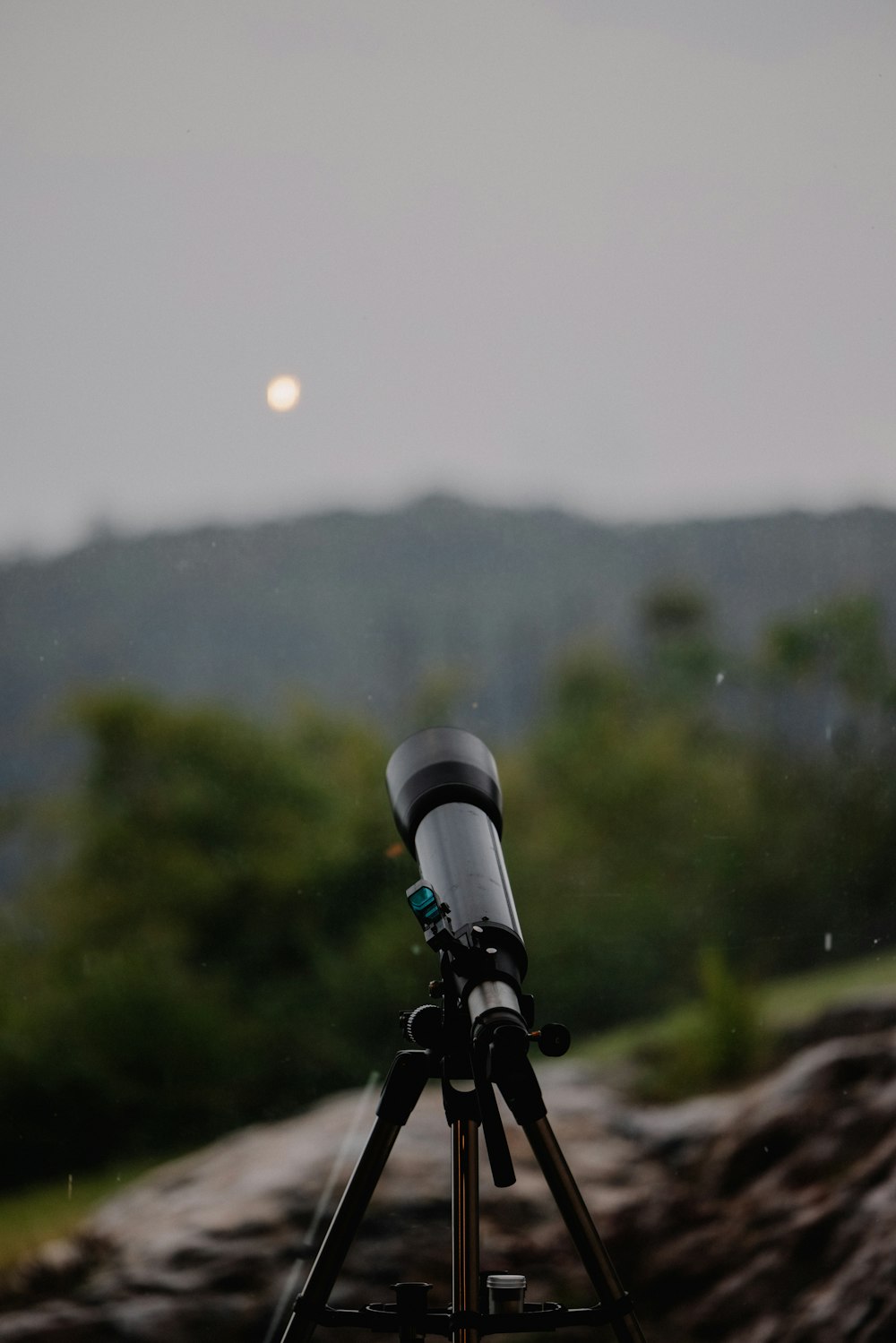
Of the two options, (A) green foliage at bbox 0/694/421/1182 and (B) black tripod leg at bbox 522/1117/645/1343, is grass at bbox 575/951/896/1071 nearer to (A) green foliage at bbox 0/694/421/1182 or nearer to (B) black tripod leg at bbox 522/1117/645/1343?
(A) green foliage at bbox 0/694/421/1182

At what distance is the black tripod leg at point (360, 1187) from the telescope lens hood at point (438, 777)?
246mm

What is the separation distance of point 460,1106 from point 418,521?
1147mm

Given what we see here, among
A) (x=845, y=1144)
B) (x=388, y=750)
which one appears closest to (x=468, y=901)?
(x=388, y=750)

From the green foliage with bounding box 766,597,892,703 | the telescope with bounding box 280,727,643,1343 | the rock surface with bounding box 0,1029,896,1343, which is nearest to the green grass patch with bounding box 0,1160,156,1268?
the rock surface with bounding box 0,1029,896,1343

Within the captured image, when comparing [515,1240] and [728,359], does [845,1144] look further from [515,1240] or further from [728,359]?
[728,359]

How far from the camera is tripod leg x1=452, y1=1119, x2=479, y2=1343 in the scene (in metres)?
1.29

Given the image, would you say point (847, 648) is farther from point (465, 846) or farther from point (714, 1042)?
point (465, 846)

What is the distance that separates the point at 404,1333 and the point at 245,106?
1.88 meters

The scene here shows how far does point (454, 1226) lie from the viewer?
1.30 meters

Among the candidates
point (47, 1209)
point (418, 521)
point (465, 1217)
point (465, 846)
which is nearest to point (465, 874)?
point (465, 846)

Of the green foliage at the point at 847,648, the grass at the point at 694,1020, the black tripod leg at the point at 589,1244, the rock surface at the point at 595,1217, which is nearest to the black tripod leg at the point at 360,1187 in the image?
the black tripod leg at the point at 589,1244

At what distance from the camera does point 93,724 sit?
209 cm

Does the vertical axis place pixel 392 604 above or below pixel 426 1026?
above

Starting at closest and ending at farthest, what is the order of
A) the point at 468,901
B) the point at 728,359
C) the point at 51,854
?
1. the point at 468,901
2. the point at 51,854
3. the point at 728,359
